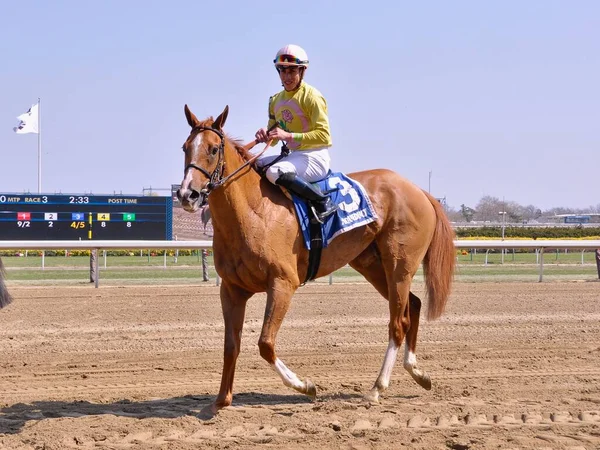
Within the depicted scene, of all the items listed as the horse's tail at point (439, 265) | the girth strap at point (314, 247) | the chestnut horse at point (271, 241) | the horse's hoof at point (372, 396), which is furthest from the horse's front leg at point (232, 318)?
the horse's tail at point (439, 265)

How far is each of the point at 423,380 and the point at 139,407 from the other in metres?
2.38

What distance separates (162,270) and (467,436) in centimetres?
1789

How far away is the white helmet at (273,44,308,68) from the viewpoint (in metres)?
6.33

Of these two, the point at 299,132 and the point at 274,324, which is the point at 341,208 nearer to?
the point at 299,132

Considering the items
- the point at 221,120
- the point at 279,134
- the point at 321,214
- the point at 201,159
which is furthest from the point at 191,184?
the point at 321,214

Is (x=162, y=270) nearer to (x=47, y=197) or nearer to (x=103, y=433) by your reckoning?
(x=47, y=197)

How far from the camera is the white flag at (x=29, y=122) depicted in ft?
114

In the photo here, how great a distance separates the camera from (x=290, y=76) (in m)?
6.38

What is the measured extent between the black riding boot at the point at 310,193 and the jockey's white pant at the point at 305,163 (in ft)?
0.22

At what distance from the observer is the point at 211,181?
574 cm

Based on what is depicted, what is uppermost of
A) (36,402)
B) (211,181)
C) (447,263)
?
(211,181)

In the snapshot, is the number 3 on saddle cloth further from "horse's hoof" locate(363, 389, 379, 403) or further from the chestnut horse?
"horse's hoof" locate(363, 389, 379, 403)

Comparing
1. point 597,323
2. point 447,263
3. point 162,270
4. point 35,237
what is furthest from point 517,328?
point 35,237

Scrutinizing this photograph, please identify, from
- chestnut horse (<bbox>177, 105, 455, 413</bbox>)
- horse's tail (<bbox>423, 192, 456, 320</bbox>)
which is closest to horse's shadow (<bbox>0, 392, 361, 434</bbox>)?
chestnut horse (<bbox>177, 105, 455, 413</bbox>)
